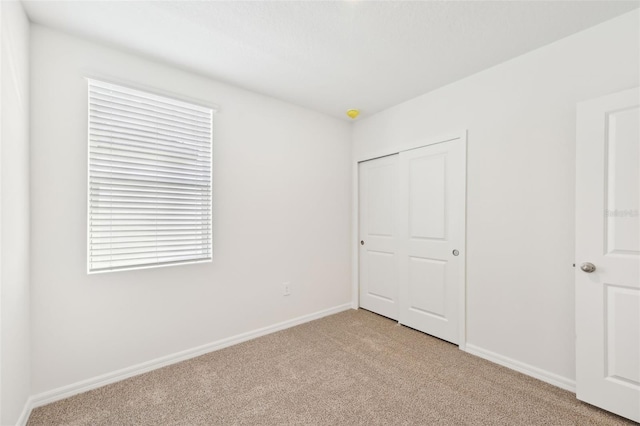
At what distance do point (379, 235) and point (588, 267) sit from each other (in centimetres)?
195

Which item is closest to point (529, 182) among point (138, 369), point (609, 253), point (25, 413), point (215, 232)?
point (609, 253)

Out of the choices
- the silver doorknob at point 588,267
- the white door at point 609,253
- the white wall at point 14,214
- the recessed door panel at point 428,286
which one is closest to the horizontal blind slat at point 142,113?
the white wall at point 14,214

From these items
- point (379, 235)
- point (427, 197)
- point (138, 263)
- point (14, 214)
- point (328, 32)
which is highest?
point (328, 32)

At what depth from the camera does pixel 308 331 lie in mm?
3020

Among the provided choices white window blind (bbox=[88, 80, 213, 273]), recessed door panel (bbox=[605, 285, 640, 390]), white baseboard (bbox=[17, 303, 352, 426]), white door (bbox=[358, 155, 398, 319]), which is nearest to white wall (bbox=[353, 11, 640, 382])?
recessed door panel (bbox=[605, 285, 640, 390])

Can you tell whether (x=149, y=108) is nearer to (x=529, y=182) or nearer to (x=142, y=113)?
(x=142, y=113)

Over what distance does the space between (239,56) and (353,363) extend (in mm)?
2665

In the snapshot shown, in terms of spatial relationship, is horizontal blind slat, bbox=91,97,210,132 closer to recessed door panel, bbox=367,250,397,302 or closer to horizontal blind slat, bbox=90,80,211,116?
horizontal blind slat, bbox=90,80,211,116

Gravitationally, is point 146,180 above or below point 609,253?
above

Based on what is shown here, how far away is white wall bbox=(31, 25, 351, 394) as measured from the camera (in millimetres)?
1905

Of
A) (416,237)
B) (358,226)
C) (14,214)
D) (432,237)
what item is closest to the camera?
(14,214)

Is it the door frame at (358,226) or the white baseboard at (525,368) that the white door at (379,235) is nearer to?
the door frame at (358,226)

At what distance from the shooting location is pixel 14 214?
61.7 inches

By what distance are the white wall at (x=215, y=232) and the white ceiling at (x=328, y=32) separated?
0.87ft
